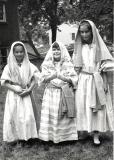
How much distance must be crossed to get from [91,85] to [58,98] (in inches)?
25.2

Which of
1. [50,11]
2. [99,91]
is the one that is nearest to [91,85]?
[99,91]

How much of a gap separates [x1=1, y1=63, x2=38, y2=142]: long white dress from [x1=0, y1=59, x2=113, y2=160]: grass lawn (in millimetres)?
214

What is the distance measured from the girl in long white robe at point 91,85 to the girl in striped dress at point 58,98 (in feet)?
0.49

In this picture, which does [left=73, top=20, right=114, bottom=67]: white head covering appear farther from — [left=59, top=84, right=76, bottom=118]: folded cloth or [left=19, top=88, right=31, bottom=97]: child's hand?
[left=19, top=88, right=31, bottom=97]: child's hand

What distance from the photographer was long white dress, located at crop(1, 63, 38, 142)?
17.8 ft

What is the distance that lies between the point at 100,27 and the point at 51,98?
11.0 m

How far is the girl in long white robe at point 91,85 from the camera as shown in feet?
17.1

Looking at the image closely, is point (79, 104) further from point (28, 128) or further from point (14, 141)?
point (14, 141)

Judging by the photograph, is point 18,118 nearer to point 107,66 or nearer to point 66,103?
point 66,103

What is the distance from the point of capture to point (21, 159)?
506cm

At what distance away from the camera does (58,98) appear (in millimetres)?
5379

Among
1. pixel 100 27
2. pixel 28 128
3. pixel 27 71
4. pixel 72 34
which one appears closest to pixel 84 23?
pixel 27 71

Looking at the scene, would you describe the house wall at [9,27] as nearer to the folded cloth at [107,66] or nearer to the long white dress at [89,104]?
the long white dress at [89,104]

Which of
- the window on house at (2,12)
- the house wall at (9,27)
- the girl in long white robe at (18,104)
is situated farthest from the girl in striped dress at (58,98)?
the window on house at (2,12)
